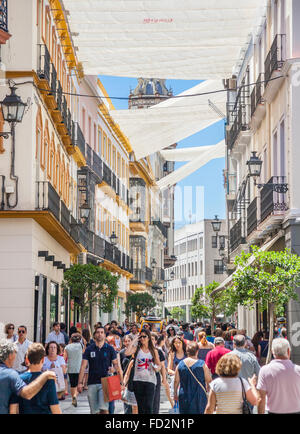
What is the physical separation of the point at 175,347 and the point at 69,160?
2115 centimetres

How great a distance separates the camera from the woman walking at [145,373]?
12.4 m

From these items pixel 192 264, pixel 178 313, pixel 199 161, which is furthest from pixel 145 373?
pixel 178 313

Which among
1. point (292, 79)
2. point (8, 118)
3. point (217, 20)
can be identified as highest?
point (217, 20)

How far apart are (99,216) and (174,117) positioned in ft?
23.1

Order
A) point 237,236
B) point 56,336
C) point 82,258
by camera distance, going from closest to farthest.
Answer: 1. point 56,336
2. point 237,236
3. point 82,258

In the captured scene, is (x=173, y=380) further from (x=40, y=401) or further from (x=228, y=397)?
(x=40, y=401)

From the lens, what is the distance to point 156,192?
87375 millimetres

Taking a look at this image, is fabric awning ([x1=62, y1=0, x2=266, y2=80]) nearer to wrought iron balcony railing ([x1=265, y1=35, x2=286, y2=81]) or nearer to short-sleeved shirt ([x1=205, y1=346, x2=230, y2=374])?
wrought iron balcony railing ([x1=265, y1=35, x2=286, y2=81])

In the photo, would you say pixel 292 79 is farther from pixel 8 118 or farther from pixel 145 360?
pixel 145 360

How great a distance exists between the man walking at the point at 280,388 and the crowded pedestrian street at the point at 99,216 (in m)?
0.02

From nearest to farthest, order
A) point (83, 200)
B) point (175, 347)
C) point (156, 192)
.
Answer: point (175, 347) → point (83, 200) → point (156, 192)

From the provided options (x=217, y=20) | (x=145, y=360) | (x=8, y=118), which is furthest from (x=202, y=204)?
(x=145, y=360)

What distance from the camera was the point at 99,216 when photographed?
45.5 meters

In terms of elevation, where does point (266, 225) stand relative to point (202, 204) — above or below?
below
